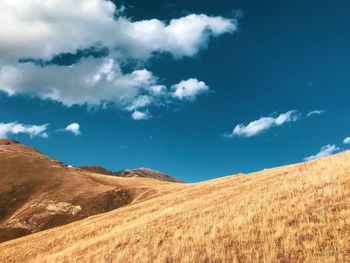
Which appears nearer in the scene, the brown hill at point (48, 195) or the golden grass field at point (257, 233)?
the golden grass field at point (257, 233)

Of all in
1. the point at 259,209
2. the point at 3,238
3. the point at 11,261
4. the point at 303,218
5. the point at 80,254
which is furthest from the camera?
the point at 3,238

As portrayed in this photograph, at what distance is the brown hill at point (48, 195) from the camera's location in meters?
106

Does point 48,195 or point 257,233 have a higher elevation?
point 48,195

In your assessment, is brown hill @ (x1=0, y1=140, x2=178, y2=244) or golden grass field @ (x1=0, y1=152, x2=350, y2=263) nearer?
golden grass field @ (x1=0, y1=152, x2=350, y2=263)

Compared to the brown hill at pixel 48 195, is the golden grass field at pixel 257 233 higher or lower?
lower

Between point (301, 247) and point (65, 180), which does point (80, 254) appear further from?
point (65, 180)

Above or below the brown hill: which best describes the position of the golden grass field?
below

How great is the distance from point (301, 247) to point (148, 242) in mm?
8749

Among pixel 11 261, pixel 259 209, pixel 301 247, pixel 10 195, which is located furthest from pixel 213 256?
pixel 10 195

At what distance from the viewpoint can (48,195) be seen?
124188mm

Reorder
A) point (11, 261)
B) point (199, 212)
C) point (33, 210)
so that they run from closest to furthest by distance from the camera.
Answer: point (199, 212)
point (11, 261)
point (33, 210)

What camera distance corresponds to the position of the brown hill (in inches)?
4183

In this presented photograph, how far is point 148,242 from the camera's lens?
2064 cm

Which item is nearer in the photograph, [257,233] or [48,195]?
[257,233]
